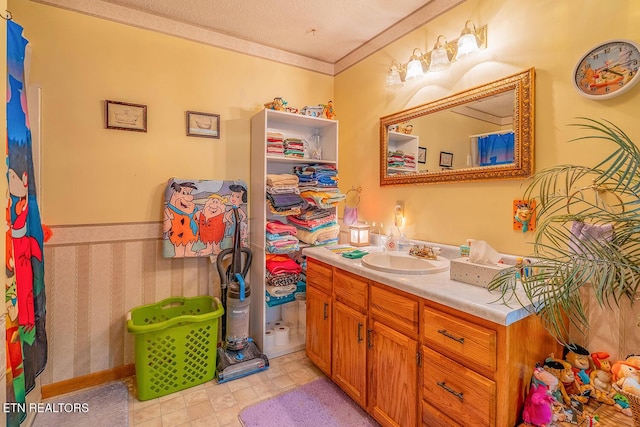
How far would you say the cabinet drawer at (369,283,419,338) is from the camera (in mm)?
1439

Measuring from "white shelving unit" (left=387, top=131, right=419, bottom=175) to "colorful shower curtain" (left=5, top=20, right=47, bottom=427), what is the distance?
2219 mm

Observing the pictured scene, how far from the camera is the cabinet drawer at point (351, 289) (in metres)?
1.73

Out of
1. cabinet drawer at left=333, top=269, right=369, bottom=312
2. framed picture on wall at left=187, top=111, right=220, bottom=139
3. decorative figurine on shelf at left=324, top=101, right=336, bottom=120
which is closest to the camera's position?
cabinet drawer at left=333, top=269, right=369, bottom=312

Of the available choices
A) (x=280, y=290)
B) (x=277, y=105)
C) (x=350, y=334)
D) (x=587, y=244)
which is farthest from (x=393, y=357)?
(x=277, y=105)

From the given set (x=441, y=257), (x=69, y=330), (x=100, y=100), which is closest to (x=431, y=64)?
(x=441, y=257)

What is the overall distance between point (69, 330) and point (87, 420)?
596 mm

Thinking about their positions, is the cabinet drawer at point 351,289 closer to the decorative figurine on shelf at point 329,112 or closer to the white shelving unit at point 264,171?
the white shelving unit at point 264,171

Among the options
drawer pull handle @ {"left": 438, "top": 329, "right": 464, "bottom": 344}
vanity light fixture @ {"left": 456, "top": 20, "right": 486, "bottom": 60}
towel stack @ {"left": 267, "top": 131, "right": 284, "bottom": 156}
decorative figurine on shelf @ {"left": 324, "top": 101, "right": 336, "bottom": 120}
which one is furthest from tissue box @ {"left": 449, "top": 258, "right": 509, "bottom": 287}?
decorative figurine on shelf @ {"left": 324, "top": 101, "right": 336, "bottom": 120}

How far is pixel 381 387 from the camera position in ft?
5.32

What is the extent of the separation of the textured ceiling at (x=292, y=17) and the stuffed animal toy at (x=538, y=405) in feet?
7.53

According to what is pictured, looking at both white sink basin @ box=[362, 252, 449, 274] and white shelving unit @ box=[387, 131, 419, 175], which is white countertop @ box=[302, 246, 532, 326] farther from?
white shelving unit @ box=[387, 131, 419, 175]

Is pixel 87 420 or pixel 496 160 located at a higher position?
pixel 496 160

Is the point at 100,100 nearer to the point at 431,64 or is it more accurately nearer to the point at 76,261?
the point at 76,261

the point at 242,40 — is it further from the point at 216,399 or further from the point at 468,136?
the point at 216,399
